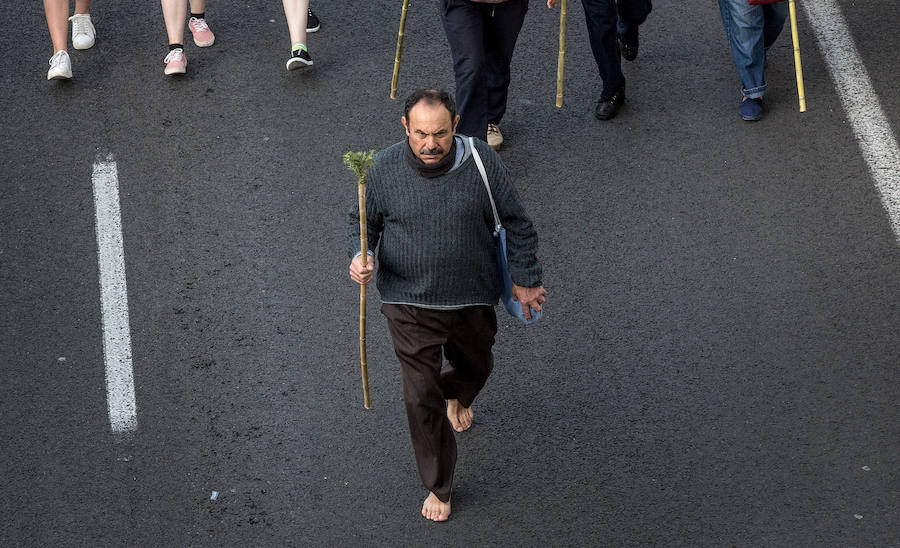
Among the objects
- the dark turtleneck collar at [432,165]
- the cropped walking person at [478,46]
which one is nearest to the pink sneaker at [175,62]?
the cropped walking person at [478,46]

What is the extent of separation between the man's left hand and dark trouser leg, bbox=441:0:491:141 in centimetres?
217

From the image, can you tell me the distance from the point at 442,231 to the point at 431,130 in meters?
0.47

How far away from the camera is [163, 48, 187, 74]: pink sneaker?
8.41 m

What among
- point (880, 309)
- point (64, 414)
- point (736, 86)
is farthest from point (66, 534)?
point (736, 86)

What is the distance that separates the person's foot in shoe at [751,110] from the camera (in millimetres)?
7863

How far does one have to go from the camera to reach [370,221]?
5.30 meters

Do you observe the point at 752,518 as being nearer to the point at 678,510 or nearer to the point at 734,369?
the point at 678,510

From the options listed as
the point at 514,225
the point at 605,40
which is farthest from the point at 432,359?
the point at 605,40

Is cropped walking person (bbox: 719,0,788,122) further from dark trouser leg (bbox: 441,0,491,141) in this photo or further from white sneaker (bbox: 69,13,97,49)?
white sneaker (bbox: 69,13,97,49)

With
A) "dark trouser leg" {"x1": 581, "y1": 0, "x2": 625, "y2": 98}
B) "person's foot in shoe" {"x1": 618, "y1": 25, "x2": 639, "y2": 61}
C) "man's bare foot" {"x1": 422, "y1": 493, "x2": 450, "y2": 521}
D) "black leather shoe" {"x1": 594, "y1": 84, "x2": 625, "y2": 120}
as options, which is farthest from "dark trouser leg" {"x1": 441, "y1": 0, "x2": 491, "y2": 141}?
Answer: "man's bare foot" {"x1": 422, "y1": 493, "x2": 450, "y2": 521}

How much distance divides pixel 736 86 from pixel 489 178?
12.0 ft

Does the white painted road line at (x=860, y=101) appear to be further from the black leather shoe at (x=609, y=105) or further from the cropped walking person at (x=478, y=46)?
the cropped walking person at (x=478, y=46)

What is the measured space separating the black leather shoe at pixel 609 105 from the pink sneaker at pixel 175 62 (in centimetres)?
307

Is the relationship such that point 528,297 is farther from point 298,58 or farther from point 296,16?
point 296,16
